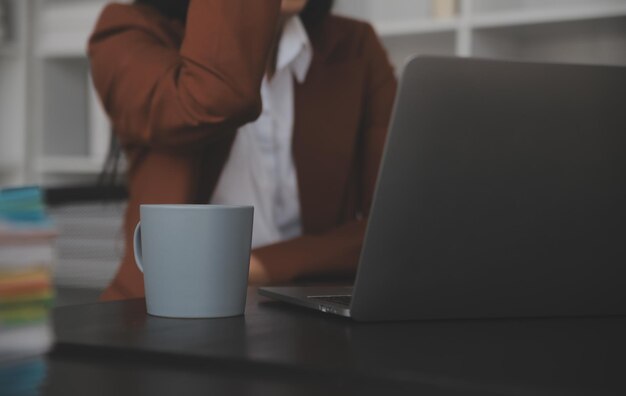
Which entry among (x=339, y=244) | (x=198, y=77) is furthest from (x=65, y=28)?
(x=339, y=244)

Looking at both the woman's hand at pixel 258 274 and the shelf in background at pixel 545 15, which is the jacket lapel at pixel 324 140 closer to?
the woman's hand at pixel 258 274

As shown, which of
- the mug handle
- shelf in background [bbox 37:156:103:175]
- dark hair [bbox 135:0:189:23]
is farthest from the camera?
shelf in background [bbox 37:156:103:175]

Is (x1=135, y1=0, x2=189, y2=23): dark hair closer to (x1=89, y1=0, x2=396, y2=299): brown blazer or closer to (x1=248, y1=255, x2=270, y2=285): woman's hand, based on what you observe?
(x1=89, y1=0, x2=396, y2=299): brown blazer

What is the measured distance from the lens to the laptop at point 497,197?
674 mm

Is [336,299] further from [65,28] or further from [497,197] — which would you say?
[65,28]

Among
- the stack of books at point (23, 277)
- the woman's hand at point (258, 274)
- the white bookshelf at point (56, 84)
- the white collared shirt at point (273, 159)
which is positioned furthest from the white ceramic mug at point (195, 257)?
the white bookshelf at point (56, 84)

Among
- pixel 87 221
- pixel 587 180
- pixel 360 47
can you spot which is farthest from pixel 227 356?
pixel 87 221

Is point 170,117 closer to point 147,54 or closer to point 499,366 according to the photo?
point 147,54

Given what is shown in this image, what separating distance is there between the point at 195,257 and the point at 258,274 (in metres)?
0.44

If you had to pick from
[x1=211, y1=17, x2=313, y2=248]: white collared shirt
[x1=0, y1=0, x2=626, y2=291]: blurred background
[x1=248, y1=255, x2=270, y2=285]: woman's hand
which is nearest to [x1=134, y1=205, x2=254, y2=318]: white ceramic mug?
[x1=248, y1=255, x2=270, y2=285]: woman's hand

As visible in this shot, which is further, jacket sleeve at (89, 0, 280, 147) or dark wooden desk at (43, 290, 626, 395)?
jacket sleeve at (89, 0, 280, 147)

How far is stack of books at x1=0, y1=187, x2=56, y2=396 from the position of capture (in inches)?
16.2

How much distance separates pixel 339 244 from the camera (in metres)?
1.20

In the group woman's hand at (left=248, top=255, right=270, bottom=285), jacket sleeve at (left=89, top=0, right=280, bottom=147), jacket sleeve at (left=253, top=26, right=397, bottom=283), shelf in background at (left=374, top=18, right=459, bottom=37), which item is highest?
shelf in background at (left=374, top=18, right=459, bottom=37)
